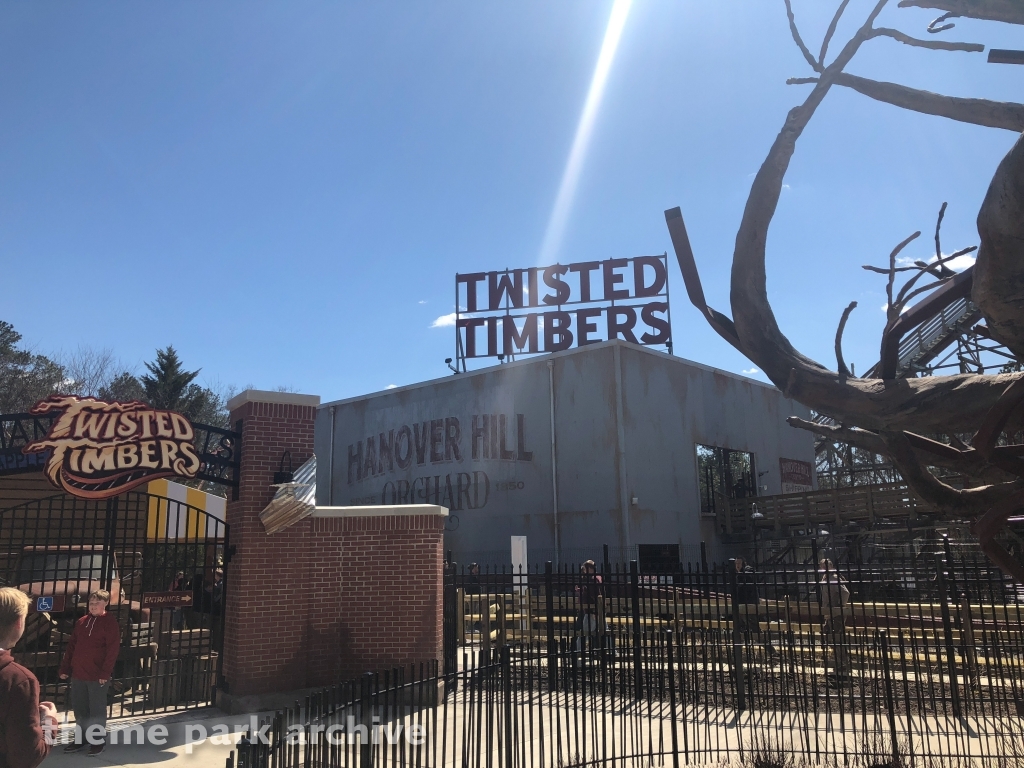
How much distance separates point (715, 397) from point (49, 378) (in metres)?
34.3

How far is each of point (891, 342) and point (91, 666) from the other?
349 inches

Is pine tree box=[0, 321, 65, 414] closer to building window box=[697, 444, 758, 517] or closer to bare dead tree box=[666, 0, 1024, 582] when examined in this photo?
building window box=[697, 444, 758, 517]

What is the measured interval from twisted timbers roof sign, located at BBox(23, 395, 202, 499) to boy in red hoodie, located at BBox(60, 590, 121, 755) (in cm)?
185

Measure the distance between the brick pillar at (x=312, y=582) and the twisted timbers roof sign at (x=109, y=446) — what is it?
2.96 ft

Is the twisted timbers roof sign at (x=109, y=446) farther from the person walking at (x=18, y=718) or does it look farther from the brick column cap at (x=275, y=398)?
the person walking at (x=18, y=718)

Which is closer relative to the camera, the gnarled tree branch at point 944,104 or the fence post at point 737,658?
the gnarled tree branch at point 944,104

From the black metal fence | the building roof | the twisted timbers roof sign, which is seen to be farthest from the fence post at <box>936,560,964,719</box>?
the building roof

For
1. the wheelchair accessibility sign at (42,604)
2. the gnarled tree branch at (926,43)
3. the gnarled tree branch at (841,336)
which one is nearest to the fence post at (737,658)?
the gnarled tree branch at (841,336)

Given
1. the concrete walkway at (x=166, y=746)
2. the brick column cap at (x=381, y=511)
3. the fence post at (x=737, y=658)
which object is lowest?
the concrete walkway at (x=166, y=746)

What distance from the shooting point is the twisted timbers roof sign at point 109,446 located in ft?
31.6

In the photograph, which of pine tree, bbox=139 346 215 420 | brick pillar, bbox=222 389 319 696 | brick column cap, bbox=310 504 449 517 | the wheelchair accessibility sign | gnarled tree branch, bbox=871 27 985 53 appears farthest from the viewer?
pine tree, bbox=139 346 215 420

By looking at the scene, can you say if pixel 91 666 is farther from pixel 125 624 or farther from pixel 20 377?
pixel 20 377

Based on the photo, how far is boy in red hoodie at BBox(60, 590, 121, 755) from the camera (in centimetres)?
837

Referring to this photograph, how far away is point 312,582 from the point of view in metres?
10.8
